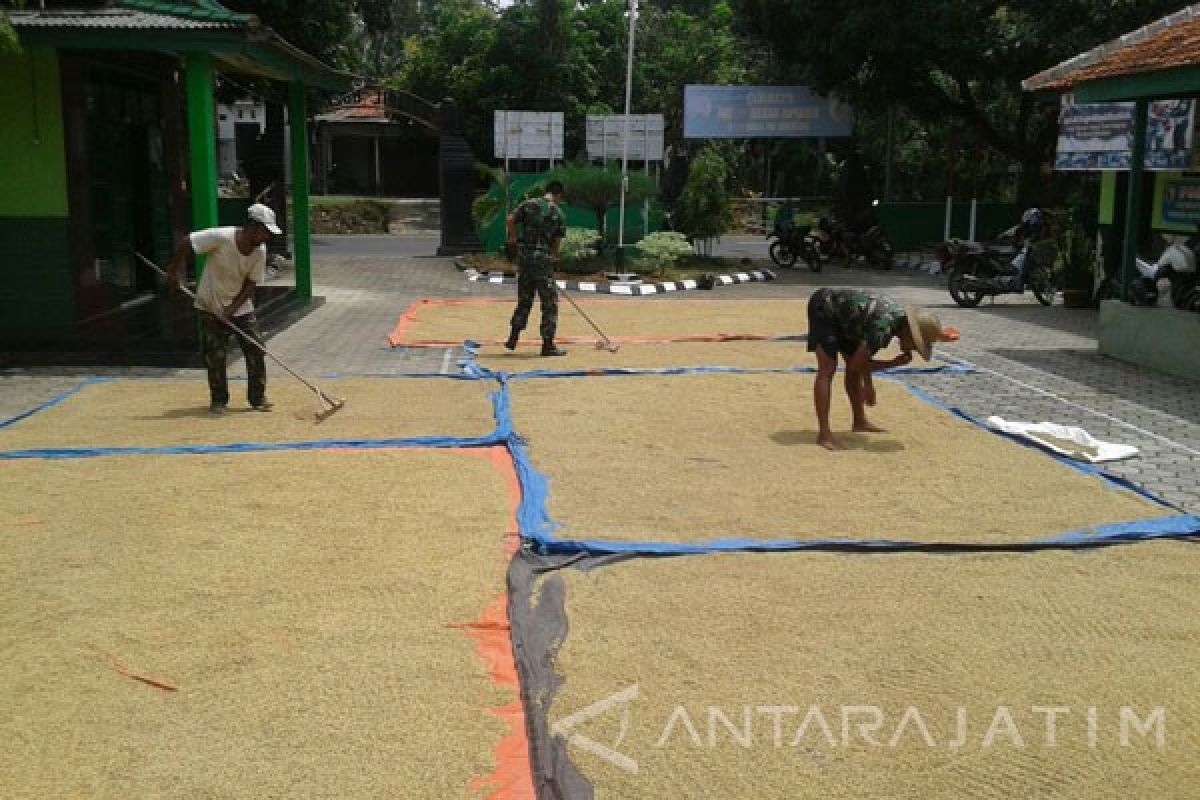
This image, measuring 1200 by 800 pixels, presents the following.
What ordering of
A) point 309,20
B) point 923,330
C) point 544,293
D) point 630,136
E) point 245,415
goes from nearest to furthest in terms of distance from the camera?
point 923,330 → point 245,415 → point 544,293 → point 309,20 → point 630,136

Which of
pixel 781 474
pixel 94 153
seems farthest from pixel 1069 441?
pixel 94 153

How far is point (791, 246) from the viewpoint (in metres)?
20.1

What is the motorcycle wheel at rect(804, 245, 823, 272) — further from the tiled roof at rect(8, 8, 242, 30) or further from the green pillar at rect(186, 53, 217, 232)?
the tiled roof at rect(8, 8, 242, 30)

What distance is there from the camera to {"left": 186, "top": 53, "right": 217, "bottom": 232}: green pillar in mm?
9828

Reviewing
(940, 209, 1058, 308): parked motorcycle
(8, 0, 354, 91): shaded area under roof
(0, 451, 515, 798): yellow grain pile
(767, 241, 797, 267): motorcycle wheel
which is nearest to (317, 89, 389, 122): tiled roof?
(767, 241, 797, 267): motorcycle wheel

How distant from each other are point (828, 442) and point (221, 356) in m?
4.00

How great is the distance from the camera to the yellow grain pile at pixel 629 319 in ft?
38.2

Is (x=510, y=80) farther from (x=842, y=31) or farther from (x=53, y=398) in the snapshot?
(x=53, y=398)

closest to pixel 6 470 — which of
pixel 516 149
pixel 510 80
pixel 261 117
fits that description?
pixel 516 149

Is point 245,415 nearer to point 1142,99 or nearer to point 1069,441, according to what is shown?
point 1069,441

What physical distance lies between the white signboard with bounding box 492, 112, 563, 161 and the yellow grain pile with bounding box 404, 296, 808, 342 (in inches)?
241

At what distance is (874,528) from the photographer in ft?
17.3

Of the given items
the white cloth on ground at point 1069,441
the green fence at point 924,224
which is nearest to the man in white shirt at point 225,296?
the white cloth on ground at point 1069,441

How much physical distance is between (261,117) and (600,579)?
33.2 metres
